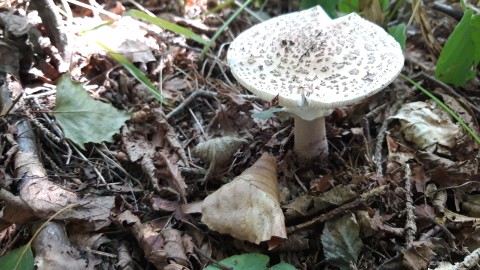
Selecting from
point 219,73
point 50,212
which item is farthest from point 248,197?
point 219,73

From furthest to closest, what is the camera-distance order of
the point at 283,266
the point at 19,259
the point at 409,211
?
the point at 409,211, the point at 283,266, the point at 19,259

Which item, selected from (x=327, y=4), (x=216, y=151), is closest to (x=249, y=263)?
(x=216, y=151)

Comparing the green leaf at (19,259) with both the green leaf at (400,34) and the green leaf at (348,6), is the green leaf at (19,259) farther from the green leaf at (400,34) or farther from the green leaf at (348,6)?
the green leaf at (348,6)

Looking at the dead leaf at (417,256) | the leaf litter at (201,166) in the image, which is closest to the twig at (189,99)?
the leaf litter at (201,166)

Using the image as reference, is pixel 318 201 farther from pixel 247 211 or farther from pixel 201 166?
pixel 201 166

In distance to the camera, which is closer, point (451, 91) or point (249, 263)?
point (249, 263)

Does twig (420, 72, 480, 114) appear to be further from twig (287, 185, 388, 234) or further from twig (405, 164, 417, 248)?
twig (287, 185, 388, 234)

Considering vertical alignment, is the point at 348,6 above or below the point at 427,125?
above
